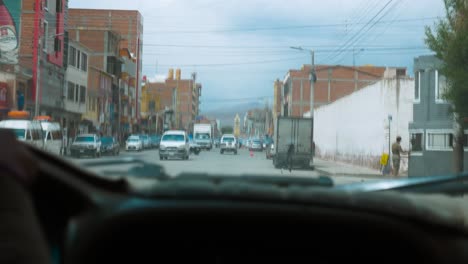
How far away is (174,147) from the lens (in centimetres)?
3372

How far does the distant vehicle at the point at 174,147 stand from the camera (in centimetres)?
3194

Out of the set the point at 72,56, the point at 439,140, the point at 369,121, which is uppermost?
the point at 72,56

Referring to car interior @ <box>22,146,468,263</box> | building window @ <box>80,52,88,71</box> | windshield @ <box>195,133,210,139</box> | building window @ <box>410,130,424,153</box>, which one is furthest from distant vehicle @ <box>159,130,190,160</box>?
car interior @ <box>22,146,468,263</box>

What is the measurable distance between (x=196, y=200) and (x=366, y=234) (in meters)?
0.52

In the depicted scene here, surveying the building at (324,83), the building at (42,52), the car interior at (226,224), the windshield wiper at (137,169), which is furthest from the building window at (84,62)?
the car interior at (226,224)

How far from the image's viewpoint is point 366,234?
1935 mm

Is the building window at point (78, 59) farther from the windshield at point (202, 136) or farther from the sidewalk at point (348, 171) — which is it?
the sidewalk at point (348, 171)

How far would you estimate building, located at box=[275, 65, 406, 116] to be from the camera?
82.7m

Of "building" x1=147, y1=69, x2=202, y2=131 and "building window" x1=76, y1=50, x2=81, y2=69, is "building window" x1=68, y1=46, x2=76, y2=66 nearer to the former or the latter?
"building window" x1=76, y1=50, x2=81, y2=69

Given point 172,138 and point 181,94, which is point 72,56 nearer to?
point 172,138

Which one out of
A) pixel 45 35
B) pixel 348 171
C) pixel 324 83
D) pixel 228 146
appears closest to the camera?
pixel 348 171

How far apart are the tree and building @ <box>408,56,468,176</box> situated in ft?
18.7

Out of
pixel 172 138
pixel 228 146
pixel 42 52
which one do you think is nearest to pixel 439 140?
pixel 172 138

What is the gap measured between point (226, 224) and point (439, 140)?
85.4 feet
